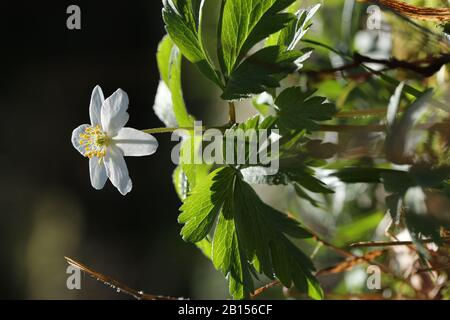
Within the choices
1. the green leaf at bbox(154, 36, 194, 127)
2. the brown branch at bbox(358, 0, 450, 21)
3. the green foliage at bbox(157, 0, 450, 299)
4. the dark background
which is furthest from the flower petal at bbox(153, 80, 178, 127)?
the dark background

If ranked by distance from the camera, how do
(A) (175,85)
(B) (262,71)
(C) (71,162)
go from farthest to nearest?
(C) (71,162), (A) (175,85), (B) (262,71)

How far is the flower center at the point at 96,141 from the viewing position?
2.26 feet

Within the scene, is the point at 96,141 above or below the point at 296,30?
below

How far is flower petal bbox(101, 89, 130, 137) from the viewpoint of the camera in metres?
0.66

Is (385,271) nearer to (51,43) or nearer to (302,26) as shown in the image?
(302,26)

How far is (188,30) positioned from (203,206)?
193 mm

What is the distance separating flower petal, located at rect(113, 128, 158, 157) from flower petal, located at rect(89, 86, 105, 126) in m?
0.03

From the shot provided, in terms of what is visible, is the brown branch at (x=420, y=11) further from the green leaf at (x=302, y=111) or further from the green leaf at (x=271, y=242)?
the green leaf at (x=271, y=242)

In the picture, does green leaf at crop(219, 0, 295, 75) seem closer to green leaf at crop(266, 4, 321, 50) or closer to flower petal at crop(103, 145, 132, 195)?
green leaf at crop(266, 4, 321, 50)

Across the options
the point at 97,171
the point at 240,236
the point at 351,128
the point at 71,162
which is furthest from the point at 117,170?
the point at 71,162

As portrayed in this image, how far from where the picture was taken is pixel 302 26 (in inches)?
24.9

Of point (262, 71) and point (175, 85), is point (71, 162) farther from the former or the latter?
point (262, 71)

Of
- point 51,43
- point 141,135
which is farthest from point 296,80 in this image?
point 51,43

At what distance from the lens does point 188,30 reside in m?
0.66
